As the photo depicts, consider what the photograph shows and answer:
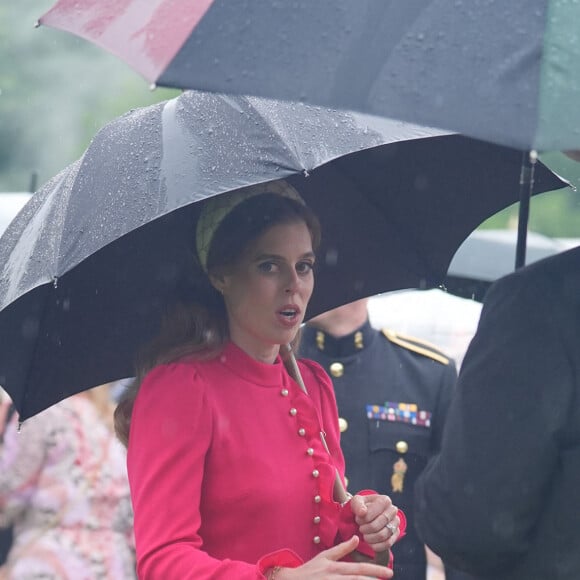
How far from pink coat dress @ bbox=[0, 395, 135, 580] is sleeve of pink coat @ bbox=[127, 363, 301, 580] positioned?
2160 millimetres

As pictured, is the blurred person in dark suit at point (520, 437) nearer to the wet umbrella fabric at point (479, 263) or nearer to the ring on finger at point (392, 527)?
the ring on finger at point (392, 527)

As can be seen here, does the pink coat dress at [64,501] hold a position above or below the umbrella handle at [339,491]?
below

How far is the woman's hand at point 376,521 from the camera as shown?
297cm

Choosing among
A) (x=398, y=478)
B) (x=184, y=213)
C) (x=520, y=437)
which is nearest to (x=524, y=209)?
(x=520, y=437)

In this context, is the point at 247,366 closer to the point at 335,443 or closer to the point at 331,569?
the point at 335,443

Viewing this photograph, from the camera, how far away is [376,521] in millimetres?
2975

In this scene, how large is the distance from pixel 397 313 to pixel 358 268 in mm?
3235

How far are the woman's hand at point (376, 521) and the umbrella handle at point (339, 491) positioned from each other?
0.8 inches

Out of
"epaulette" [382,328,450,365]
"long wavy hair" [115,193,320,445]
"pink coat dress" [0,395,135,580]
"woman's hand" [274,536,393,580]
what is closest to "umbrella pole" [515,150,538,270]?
"long wavy hair" [115,193,320,445]

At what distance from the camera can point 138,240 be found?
3.27 metres

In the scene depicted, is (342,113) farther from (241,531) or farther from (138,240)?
(241,531)

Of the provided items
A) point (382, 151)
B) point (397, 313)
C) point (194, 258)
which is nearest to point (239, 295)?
point (194, 258)

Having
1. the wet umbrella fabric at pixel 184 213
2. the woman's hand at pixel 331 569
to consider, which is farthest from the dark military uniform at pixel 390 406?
the woman's hand at pixel 331 569

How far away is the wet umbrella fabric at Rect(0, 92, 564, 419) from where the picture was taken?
9.69ft
